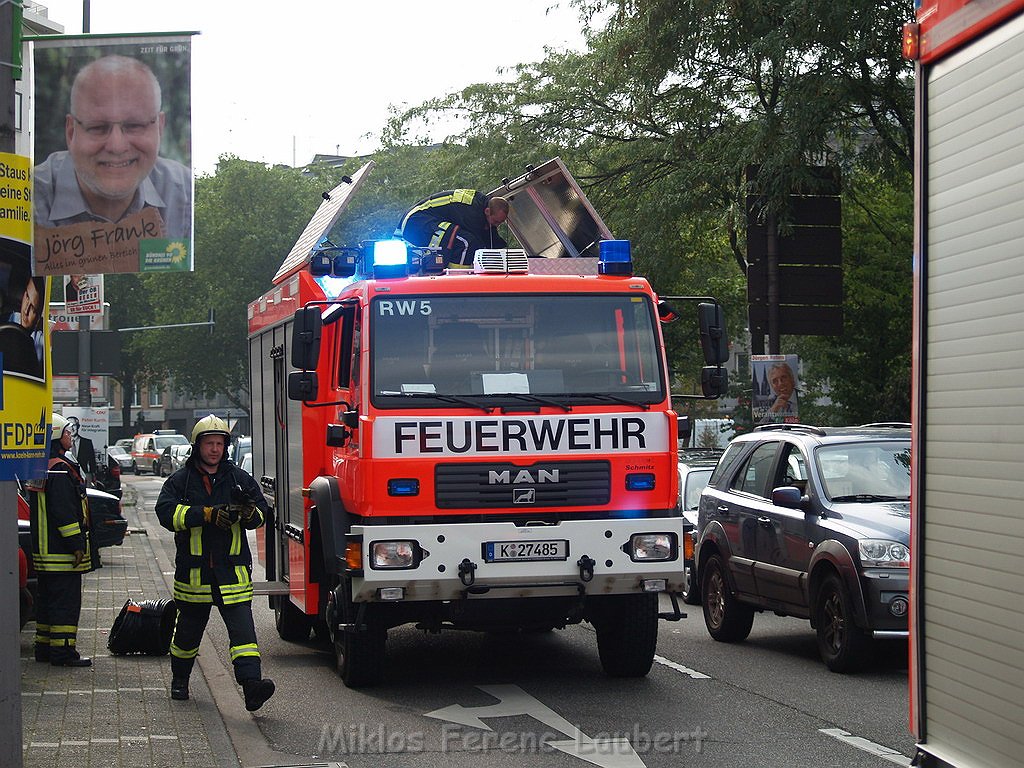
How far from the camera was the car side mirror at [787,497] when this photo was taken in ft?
36.7

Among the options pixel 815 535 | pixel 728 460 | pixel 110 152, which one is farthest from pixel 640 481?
pixel 110 152

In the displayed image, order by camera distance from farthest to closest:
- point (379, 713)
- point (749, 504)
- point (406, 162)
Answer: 1. point (406, 162)
2. point (749, 504)
3. point (379, 713)

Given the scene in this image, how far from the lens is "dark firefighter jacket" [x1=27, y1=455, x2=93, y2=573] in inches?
438

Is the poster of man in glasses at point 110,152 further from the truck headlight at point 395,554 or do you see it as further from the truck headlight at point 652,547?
the truck headlight at point 652,547

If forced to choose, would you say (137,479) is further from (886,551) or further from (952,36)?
(952,36)

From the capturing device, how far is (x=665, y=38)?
63.3 feet

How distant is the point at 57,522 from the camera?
11.1 metres

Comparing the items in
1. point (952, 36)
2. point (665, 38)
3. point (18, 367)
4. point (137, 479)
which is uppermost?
point (665, 38)

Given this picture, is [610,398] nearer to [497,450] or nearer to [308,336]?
[497,450]

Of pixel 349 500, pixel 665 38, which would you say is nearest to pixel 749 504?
pixel 349 500

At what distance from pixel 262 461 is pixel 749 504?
4.66 meters

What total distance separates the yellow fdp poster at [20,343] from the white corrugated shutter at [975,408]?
13.3ft

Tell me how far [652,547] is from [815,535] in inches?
79.3

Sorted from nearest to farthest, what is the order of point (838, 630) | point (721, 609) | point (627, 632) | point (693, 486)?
point (627, 632), point (838, 630), point (721, 609), point (693, 486)
